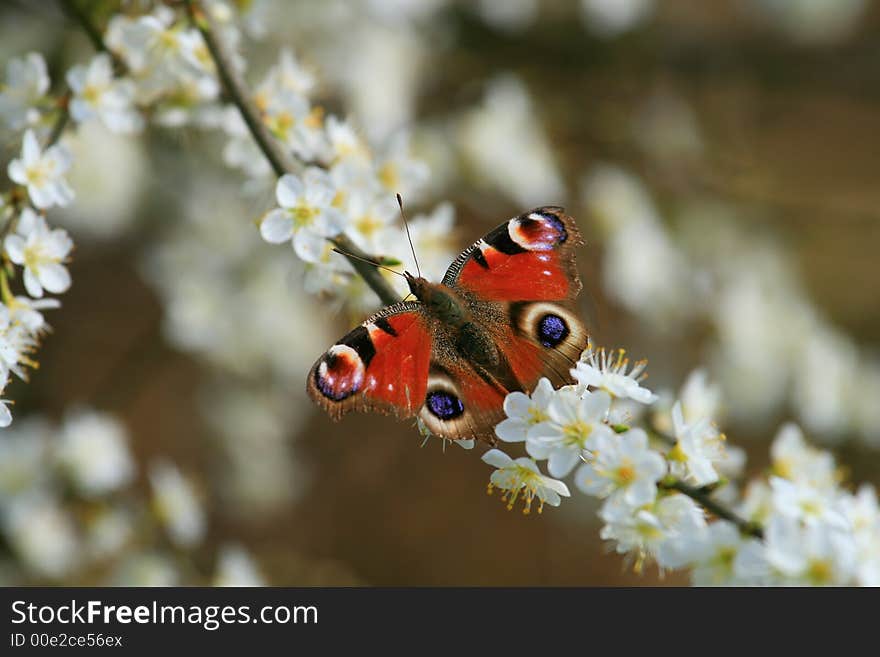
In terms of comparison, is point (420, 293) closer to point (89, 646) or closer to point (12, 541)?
point (89, 646)

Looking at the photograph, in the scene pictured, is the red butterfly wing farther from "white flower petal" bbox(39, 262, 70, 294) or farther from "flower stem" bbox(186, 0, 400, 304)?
"white flower petal" bbox(39, 262, 70, 294)

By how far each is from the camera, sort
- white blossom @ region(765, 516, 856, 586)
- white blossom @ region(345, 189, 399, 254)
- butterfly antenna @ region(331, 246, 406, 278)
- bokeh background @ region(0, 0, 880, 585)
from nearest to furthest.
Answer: white blossom @ region(765, 516, 856, 586) → butterfly antenna @ region(331, 246, 406, 278) → white blossom @ region(345, 189, 399, 254) → bokeh background @ region(0, 0, 880, 585)

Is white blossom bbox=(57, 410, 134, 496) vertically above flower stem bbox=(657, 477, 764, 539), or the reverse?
white blossom bbox=(57, 410, 134, 496)

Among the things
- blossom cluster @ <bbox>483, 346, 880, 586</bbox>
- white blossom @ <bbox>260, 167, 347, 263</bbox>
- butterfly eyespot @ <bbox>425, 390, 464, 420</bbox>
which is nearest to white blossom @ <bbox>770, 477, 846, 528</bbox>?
blossom cluster @ <bbox>483, 346, 880, 586</bbox>

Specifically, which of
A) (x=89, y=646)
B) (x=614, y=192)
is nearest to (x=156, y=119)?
(x=89, y=646)

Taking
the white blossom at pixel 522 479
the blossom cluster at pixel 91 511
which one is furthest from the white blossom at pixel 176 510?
the white blossom at pixel 522 479

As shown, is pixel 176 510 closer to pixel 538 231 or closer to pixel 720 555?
pixel 538 231

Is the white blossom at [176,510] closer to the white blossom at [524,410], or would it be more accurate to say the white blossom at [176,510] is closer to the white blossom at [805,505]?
the white blossom at [524,410]
